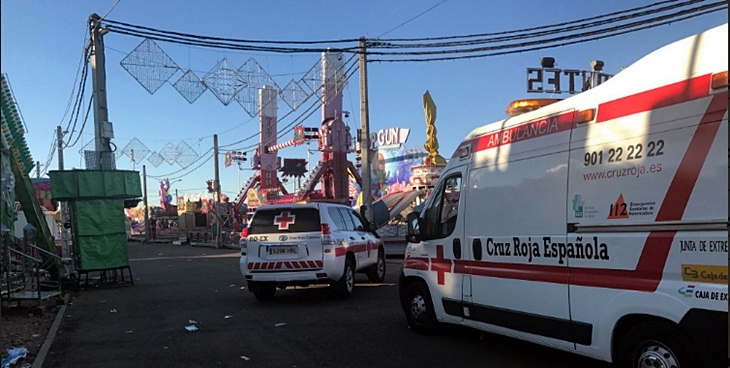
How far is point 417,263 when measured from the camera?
745cm

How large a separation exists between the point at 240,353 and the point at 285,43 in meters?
13.3

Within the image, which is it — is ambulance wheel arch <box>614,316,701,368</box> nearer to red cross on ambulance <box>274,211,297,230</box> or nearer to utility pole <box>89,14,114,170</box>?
red cross on ambulance <box>274,211,297,230</box>

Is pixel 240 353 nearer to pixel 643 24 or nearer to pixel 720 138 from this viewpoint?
pixel 720 138

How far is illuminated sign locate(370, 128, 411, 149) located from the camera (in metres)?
55.3

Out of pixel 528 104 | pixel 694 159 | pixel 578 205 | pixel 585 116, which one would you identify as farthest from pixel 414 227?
pixel 694 159

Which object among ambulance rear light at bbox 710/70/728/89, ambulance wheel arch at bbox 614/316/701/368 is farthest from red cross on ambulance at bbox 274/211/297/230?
ambulance rear light at bbox 710/70/728/89

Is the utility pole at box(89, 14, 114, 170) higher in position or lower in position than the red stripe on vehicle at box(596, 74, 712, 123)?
higher

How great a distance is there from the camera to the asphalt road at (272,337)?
6.23 metres

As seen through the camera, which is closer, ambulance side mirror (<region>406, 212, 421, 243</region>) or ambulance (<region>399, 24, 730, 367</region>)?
ambulance (<region>399, 24, 730, 367</region>)

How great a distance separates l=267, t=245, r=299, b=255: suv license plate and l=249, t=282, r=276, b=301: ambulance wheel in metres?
0.70

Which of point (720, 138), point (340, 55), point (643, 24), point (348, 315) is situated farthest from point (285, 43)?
point (720, 138)

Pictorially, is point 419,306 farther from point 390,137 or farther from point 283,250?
point 390,137

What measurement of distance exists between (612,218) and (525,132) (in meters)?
1.40

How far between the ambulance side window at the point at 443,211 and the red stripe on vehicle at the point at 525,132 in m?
0.56
